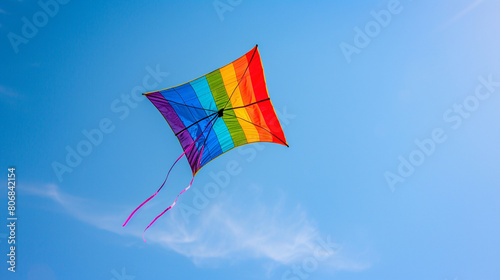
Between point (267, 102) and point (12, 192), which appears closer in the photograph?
point (267, 102)

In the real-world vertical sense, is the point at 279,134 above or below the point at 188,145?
below

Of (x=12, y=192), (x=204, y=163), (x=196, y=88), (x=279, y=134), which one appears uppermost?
(x=12, y=192)

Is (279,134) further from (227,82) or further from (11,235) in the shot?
(11,235)

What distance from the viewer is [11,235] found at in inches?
349

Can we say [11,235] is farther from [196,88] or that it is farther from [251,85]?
[251,85]

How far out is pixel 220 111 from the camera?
8.23 metres

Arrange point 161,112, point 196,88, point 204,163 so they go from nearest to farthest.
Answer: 1. point 196,88
2. point 161,112
3. point 204,163

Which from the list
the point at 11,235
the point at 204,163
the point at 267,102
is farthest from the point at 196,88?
the point at 11,235

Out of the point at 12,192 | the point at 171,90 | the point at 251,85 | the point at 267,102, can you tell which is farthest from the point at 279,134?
the point at 12,192

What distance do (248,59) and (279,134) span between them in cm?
237

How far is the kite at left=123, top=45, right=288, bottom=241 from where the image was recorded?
751 cm

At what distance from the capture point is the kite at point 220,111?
7512 millimetres

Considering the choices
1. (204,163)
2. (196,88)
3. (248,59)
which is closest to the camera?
(248,59)

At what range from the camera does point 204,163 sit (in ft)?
29.7
